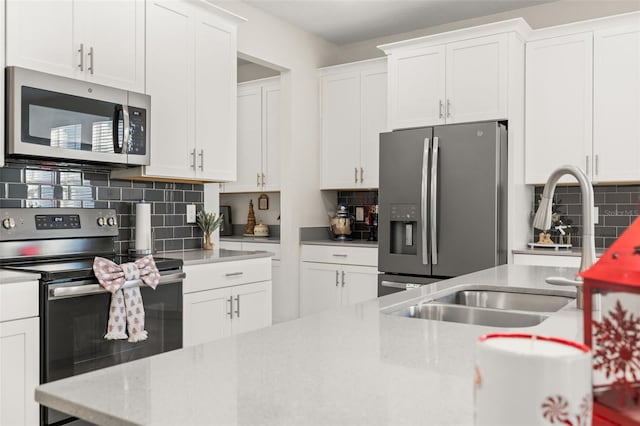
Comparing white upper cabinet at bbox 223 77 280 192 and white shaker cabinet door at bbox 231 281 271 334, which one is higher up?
white upper cabinet at bbox 223 77 280 192

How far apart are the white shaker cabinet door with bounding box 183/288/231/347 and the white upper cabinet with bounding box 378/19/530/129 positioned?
2068 millimetres

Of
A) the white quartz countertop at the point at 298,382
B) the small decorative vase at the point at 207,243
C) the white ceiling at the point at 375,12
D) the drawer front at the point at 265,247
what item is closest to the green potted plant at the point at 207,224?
the small decorative vase at the point at 207,243

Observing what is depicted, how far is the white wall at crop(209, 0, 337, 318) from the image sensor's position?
4574 mm

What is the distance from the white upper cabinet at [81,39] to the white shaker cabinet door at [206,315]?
4.02 feet

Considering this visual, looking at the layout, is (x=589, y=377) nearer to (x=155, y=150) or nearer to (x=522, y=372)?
(x=522, y=372)

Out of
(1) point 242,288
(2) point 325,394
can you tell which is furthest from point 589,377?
(1) point 242,288

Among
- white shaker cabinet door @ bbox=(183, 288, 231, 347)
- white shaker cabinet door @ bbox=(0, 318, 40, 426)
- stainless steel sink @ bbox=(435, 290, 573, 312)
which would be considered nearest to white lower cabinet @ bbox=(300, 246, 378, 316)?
white shaker cabinet door @ bbox=(183, 288, 231, 347)

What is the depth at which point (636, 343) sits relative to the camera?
577 millimetres

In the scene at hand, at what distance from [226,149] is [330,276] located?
160cm

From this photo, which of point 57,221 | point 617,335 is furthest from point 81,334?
point 617,335

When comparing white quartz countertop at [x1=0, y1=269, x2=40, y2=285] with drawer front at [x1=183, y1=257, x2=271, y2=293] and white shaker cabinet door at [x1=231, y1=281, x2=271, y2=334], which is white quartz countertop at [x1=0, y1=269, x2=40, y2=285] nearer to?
drawer front at [x1=183, y1=257, x2=271, y2=293]

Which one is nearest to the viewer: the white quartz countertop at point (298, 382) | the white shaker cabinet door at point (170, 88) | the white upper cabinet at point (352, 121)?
the white quartz countertop at point (298, 382)

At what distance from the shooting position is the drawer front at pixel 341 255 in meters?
4.38

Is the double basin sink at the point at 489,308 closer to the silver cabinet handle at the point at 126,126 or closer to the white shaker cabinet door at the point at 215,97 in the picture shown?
the silver cabinet handle at the point at 126,126
